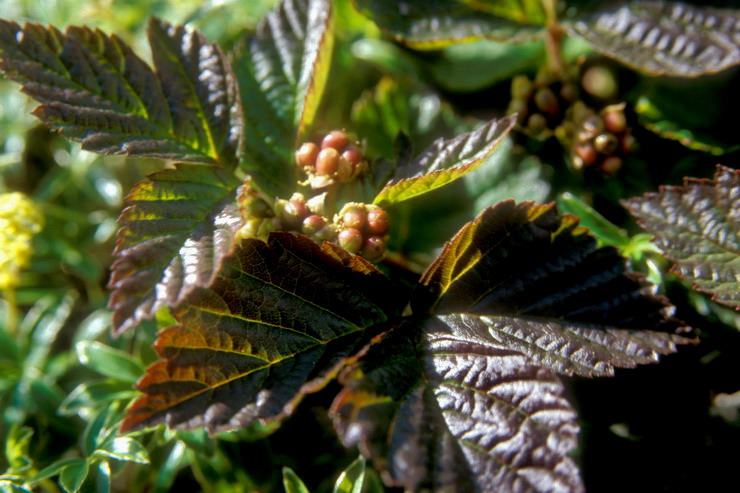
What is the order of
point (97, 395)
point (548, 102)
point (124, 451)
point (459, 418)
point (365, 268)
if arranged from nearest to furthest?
1. point (459, 418)
2. point (365, 268)
3. point (124, 451)
4. point (97, 395)
5. point (548, 102)

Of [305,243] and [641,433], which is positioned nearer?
[305,243]

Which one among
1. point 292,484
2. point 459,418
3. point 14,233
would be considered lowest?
point 292,484

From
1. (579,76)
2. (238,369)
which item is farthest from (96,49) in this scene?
(579,76)

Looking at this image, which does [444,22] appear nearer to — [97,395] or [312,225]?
[312,225]

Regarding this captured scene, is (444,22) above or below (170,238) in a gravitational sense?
above

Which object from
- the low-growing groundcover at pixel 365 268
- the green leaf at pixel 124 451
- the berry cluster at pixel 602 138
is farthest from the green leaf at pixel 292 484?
the berry cluster at pixel 602 138

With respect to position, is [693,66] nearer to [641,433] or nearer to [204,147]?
[641,433]

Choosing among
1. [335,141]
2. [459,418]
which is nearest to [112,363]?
[335,141]
